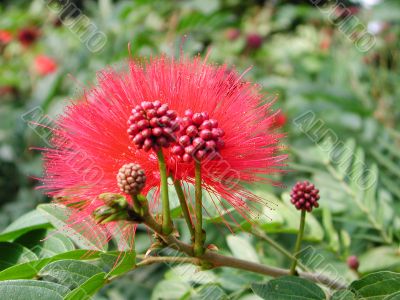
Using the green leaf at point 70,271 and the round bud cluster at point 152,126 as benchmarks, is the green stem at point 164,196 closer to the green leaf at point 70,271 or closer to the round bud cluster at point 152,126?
the round bud cluster at point 152,126

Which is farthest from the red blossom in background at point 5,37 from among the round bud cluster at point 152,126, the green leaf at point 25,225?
the round bud cluster at point 152,126

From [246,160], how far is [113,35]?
2.74 metres

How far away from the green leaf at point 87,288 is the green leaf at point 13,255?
0.33m

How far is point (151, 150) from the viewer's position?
153 cm

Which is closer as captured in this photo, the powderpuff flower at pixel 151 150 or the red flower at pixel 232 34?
the powderpuff flower at pixel 151 150

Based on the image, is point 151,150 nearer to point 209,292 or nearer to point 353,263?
point 209,292

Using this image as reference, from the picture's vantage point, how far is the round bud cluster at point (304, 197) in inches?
65.1

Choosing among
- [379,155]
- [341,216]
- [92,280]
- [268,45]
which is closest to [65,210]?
[92,280]

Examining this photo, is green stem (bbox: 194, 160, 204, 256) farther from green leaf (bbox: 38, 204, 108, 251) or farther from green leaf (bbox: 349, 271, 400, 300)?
green leaf (bbox: 349, 271, 400, 300)

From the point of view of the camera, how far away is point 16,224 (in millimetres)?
1758

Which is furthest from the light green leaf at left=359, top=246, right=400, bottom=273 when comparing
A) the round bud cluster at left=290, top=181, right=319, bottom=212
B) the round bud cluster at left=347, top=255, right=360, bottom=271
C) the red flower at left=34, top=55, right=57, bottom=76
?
the red flower at left=34, top=55, right=57, bottom=76

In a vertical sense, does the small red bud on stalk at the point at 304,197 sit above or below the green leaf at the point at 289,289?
above

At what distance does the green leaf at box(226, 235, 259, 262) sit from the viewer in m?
2.02

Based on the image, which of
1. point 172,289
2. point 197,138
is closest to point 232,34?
point 172,289
